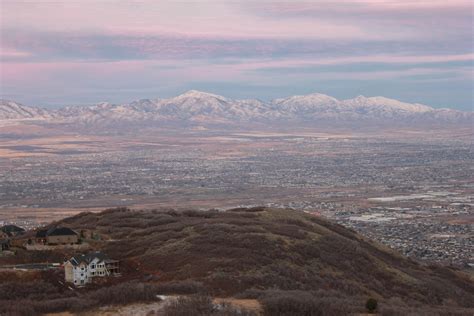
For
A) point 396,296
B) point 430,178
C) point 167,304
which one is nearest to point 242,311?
point 167,304

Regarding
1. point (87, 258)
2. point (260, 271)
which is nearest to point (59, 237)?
point (87, 258)

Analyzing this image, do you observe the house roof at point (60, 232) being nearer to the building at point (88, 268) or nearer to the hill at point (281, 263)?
the hill at point (281, 263)

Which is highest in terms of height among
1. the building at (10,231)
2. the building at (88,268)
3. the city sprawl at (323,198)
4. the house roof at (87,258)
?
the house roof at (87,258)

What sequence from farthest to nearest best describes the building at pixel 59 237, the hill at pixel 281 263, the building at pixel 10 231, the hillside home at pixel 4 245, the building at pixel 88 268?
the building at pixel 10 231
the building at pixel 59 237
the hillside home at pixel 4 245
the building at pixel 88 268
the hill at pixel 281 263

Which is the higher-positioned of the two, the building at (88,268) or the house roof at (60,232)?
the house roof at (60,232)

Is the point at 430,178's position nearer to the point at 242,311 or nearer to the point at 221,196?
the point at 221,196

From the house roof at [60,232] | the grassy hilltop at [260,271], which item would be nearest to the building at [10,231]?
the grassy hilltop at [260,271]
